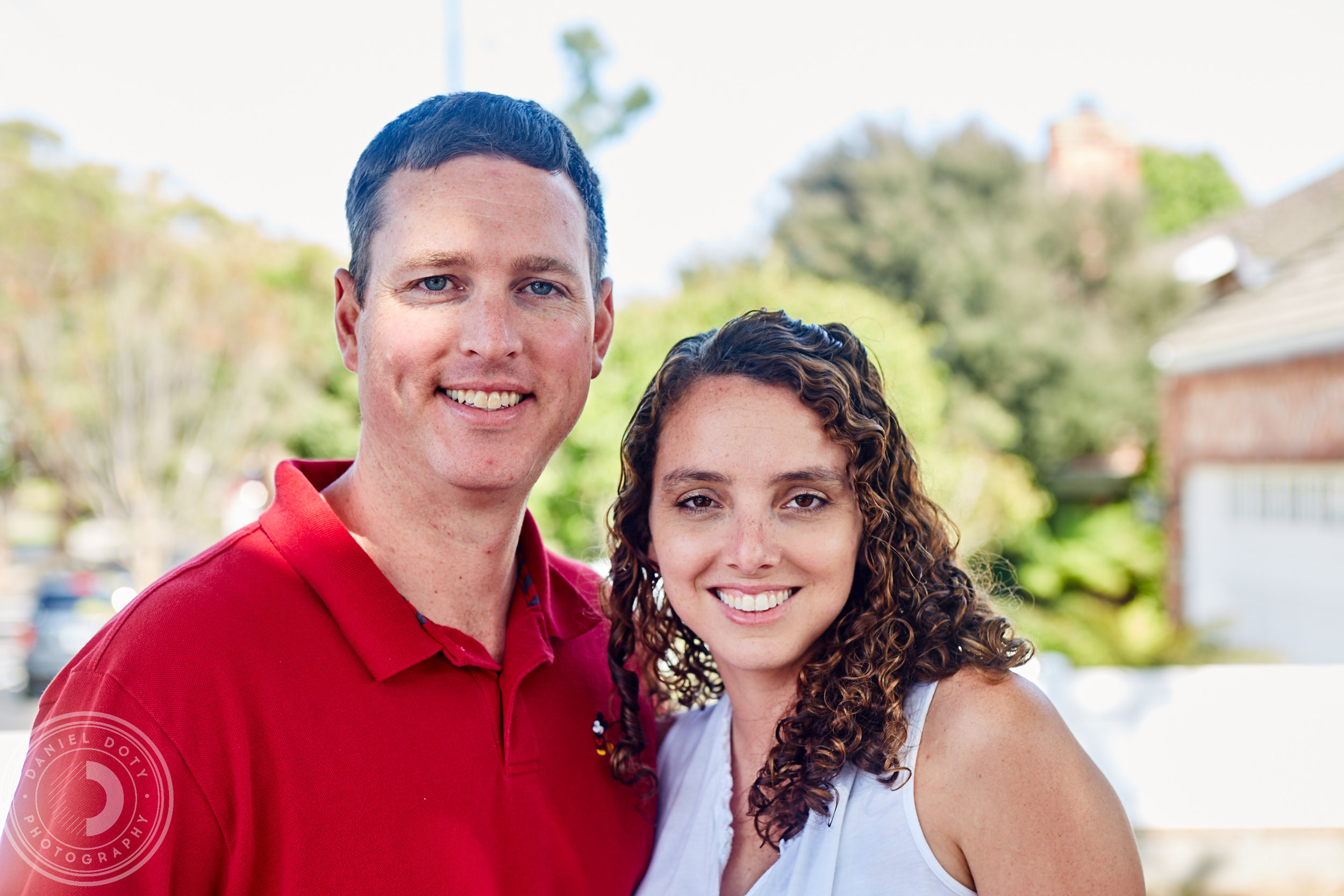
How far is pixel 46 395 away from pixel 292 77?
688cm

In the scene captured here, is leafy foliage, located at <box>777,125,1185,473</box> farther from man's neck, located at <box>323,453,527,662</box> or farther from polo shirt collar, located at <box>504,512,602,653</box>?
man's neck, located at <box>323,453,527,662</box>

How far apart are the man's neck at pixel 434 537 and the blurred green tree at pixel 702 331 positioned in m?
5.89

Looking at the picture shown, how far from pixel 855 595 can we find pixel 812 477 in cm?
30

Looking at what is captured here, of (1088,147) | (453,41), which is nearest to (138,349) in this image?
(453,41)

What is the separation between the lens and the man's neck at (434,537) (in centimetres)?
192

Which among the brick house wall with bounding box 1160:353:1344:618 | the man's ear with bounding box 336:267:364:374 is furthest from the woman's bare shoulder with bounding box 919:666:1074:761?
the brick house wall with bounding box 1160:353:1344:618

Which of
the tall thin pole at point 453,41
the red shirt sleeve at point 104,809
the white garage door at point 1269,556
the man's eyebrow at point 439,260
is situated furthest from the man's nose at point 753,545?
the white garage door at point 1269,556

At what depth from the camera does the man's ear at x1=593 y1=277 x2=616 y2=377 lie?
2141 millimetres

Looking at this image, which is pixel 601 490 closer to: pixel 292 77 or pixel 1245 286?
pixel 1245 286

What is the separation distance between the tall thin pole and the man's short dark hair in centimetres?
544

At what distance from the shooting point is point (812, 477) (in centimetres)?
193

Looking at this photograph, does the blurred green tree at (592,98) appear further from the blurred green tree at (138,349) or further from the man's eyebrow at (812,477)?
the blurred green tree at (138,349)

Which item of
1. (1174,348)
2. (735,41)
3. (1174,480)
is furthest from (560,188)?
(735,41)

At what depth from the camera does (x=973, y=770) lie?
1.71 meters
